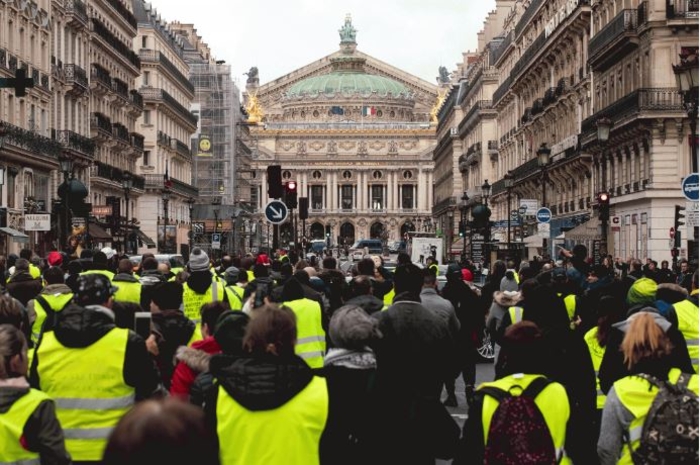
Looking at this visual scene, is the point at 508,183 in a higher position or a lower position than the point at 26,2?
lower

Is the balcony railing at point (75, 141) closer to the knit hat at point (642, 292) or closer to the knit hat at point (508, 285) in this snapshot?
the knit hat at point (508, 285)

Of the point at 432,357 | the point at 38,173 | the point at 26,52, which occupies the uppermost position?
the point at 26,52

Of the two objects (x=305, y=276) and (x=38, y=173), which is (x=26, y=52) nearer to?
(x=38, y=173)

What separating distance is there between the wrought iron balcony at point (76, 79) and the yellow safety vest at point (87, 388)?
154ft

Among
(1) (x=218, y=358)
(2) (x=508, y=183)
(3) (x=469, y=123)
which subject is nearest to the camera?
(1) (x=218, y=358)

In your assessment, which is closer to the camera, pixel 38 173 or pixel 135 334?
pixel 135 334

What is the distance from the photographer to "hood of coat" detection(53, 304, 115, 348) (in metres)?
8.03

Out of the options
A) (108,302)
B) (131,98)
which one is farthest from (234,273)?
(131,98)

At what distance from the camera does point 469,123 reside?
102500mm

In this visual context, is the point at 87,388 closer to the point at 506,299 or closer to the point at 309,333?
the point at 309,333

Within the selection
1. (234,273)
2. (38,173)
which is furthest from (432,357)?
(38,173)

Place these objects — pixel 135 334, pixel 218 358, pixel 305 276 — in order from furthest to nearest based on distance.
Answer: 1. pixel 305 276
2. pixel 135 334
3. pixel 218 358

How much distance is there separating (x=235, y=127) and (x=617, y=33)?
218ft

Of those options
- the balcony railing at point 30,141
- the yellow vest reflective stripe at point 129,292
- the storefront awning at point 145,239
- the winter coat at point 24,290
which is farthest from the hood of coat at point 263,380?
the storefront awning at point 145,239
